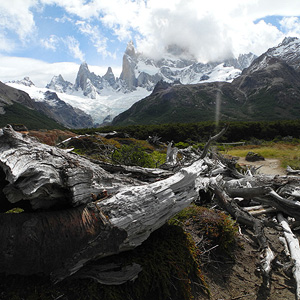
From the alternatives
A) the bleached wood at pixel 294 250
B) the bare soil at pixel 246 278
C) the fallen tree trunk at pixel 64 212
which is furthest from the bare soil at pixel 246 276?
the fallen tree trunk at pixel 64 212

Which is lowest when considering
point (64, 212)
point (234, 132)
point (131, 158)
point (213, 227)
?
point (234, 132)

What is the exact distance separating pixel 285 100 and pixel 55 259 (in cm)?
18192

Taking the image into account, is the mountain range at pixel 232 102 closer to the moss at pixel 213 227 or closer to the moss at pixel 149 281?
the moss at pixel 213 227

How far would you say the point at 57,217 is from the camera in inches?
105

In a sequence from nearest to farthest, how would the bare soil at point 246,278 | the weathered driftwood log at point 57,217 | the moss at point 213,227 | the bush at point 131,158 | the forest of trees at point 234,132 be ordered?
the weathered driftwood log at point 57,217, the bare soil at point 246,278, the moss at point 213,227, the bush at point 131,158, the forest of trees at point 234,132

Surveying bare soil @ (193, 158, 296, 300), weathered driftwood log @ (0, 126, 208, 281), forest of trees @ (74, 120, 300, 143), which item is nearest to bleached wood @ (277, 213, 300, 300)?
bare soil @ (193, 158, 296, 300)

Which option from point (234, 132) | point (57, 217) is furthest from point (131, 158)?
point (234, 132)

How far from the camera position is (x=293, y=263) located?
3789 millimetres

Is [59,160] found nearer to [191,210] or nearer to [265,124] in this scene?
[191,210]

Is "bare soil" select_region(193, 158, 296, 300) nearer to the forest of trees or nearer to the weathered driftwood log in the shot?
the weathered driftwood log

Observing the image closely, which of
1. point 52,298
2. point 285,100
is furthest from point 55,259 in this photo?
point 285,100

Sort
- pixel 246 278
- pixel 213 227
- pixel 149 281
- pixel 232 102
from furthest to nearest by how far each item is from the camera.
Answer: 1. pixel 232 102
2. pixel 213 227
3. pixel 246 278
4. pixel 149 281

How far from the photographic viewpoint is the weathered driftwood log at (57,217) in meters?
2.45

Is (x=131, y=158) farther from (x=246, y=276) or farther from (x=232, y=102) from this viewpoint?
(x=232, y=102)
